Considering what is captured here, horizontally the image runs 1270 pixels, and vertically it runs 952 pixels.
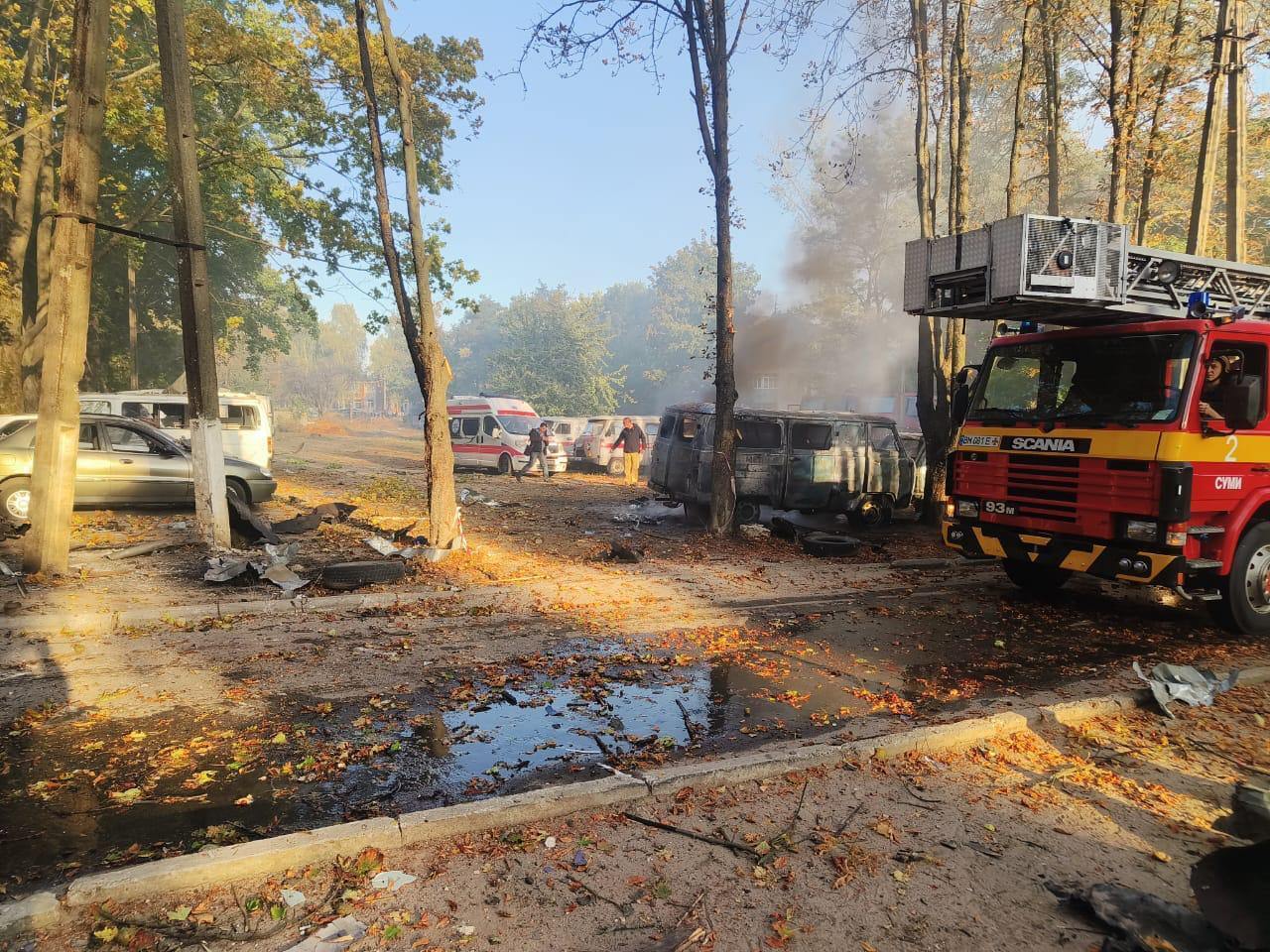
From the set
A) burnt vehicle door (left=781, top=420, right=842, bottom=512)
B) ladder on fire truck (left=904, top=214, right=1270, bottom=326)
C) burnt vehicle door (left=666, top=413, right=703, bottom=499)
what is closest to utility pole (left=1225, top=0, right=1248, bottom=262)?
ladder on fire truck (left=904, top=214, right=1270, bottom=326)

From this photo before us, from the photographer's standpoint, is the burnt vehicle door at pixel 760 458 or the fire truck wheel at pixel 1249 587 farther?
the burnt vehicle door at pixel 760 458

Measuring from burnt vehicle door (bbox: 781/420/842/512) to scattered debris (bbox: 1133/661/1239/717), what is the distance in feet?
25.2

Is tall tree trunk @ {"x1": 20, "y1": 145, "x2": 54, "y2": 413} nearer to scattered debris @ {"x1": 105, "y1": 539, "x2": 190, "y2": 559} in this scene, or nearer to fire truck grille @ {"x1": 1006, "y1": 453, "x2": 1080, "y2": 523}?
scattered debris @ {"x1": 105, "y1": 539, "x2": 190, "y2": 559}

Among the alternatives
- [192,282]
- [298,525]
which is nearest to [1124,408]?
[192,282]

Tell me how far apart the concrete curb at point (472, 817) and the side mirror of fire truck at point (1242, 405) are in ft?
10.6

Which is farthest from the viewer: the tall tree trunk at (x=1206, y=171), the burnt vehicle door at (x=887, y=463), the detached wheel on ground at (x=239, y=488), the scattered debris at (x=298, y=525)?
the burnt vehicle door at (x=887, y=463)

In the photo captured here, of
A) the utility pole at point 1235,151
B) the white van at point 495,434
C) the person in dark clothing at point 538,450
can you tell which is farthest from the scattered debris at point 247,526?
the utility pole at point 1235,151

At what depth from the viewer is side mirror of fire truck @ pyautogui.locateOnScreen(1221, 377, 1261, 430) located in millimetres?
6074

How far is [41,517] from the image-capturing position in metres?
7.49

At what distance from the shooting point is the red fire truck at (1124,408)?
6.21 meters

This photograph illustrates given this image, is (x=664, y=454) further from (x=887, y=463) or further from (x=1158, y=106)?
(x=1158, y=106)

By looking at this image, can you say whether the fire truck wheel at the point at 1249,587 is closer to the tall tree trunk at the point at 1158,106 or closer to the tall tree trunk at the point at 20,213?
the tall tree trunk at the point at 1158,106

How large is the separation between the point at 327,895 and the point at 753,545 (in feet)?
29.4

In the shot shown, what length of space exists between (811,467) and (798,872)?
412 inches
